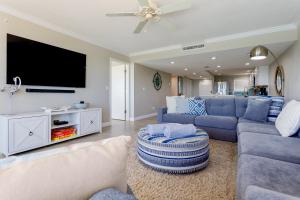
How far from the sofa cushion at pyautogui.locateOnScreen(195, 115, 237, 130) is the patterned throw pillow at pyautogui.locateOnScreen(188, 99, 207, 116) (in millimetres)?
336

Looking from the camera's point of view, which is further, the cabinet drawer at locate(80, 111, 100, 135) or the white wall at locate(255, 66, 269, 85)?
the white wall at locate(255, 66, 269, 85)

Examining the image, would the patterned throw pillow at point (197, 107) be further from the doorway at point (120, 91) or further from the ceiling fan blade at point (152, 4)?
the doorway at point (120, 91)

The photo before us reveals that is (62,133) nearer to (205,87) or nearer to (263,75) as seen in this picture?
(263,75)

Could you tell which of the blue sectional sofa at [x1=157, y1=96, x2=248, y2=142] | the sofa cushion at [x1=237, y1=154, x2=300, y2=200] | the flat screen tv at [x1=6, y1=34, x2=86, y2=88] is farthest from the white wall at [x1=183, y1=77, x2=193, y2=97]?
the sofa cushion at [x1=237, y1=154, x2=300, y2=200]

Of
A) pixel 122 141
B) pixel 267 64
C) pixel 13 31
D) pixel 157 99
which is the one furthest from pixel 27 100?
pixel 267 64

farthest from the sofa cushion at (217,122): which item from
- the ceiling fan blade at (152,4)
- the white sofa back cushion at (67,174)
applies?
the white sofa back cushion at (67,174)

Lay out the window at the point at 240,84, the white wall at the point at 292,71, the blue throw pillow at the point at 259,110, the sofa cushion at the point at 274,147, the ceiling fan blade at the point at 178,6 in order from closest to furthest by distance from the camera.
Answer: the sofa cushion at the point at 274,147 < the ceiling fan blade at the point at 178,6 < the blue throw pillow at the point at 259,110 < the white wall at the point at 292,71 < the window at the point at 240,84

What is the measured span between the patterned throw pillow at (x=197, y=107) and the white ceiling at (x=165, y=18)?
1579 mm

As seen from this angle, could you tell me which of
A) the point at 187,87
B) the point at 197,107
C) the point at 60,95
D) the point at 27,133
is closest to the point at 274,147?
the point at 197,107

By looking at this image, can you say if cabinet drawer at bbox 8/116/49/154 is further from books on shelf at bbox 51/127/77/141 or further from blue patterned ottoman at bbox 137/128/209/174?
blue patterned ottoman at bbox 137/128/209/174

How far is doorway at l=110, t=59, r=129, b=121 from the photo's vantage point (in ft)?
18.8

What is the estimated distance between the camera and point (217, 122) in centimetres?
318

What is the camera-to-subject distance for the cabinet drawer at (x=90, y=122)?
11.4ft

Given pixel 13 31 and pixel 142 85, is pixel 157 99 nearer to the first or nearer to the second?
pixel 142 85
